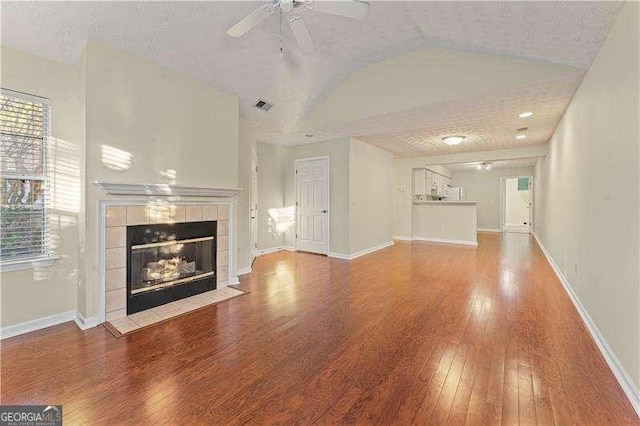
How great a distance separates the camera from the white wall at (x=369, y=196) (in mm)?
5773

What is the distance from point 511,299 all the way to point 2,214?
16.9ft

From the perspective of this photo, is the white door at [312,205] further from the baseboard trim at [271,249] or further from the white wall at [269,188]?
the white wall at [269,188]

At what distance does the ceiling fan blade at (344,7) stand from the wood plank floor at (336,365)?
2684 millimetres

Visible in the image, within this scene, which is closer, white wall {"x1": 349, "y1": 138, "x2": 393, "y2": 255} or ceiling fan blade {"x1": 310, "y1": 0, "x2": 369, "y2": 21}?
ceiling fan blade {"x1": 310, "y1": 0, "x2": 369, "y2": 21}

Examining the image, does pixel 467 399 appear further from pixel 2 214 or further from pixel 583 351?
A: pixel 2 214

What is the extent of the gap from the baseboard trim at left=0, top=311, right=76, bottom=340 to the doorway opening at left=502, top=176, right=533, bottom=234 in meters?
11.9

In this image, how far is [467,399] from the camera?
5.43 feet

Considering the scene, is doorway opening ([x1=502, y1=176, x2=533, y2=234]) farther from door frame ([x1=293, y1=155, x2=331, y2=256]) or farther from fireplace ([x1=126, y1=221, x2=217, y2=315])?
fireplace ([x1=126, y1=221, x2=217, y2=315])

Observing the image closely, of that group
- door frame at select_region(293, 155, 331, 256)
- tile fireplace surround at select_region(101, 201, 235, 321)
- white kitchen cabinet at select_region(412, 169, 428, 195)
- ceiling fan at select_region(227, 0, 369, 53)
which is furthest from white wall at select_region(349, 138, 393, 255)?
tile fireplace surround at select_region(101, 201, 235, 321)

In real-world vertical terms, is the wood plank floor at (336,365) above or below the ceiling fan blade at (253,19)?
below

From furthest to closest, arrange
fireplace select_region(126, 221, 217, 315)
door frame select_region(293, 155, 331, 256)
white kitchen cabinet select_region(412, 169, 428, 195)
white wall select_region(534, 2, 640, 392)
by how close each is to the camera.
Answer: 1. white kitchen cabinet select_region(412, 169, 428, 195)
2. door frame select_region(293, 155, 331, 256)
3. fireplace select_region(126, 221, 217, 315)
4. white wall select_region(534, 2, 640, 392)

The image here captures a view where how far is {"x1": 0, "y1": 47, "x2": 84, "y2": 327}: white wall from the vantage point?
2488mm

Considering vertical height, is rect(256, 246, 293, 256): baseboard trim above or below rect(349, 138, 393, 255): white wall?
below

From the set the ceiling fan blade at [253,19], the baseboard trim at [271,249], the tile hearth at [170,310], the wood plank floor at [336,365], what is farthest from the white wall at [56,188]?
the baseboard trim at [271,249]
